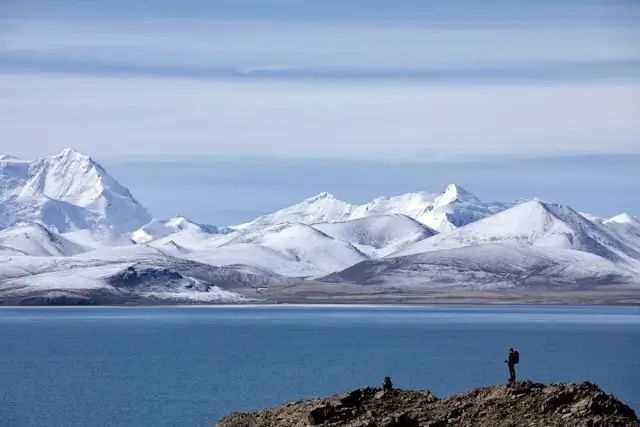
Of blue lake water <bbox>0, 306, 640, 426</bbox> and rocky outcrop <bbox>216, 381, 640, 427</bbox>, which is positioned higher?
rocky outcrop <bbox>216, 381, 640, 427</bbox>

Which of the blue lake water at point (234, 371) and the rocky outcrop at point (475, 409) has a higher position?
the rocky outcrop at point (475, 409)

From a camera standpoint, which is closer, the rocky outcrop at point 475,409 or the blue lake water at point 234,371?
the rocky outcrop at point 475,409

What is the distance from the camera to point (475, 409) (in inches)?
1817

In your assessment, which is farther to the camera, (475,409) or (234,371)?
(234,371)

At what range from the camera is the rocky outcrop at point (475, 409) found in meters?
44.2

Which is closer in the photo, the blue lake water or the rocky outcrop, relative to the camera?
the rocky outcrop

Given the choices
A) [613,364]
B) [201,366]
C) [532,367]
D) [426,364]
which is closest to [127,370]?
[201,366]

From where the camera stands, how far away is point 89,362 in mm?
140125

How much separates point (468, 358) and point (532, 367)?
15.8 m

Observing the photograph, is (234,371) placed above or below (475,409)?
below

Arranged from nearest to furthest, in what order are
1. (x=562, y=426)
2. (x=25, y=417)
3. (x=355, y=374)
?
(x=562, y=426), (x=25, y=417), (x=355, y=374)

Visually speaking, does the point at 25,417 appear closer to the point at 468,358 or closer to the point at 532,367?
the point at 532,367

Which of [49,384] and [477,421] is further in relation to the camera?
[49,384]

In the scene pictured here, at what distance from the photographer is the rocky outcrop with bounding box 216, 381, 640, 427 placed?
4419 cm
